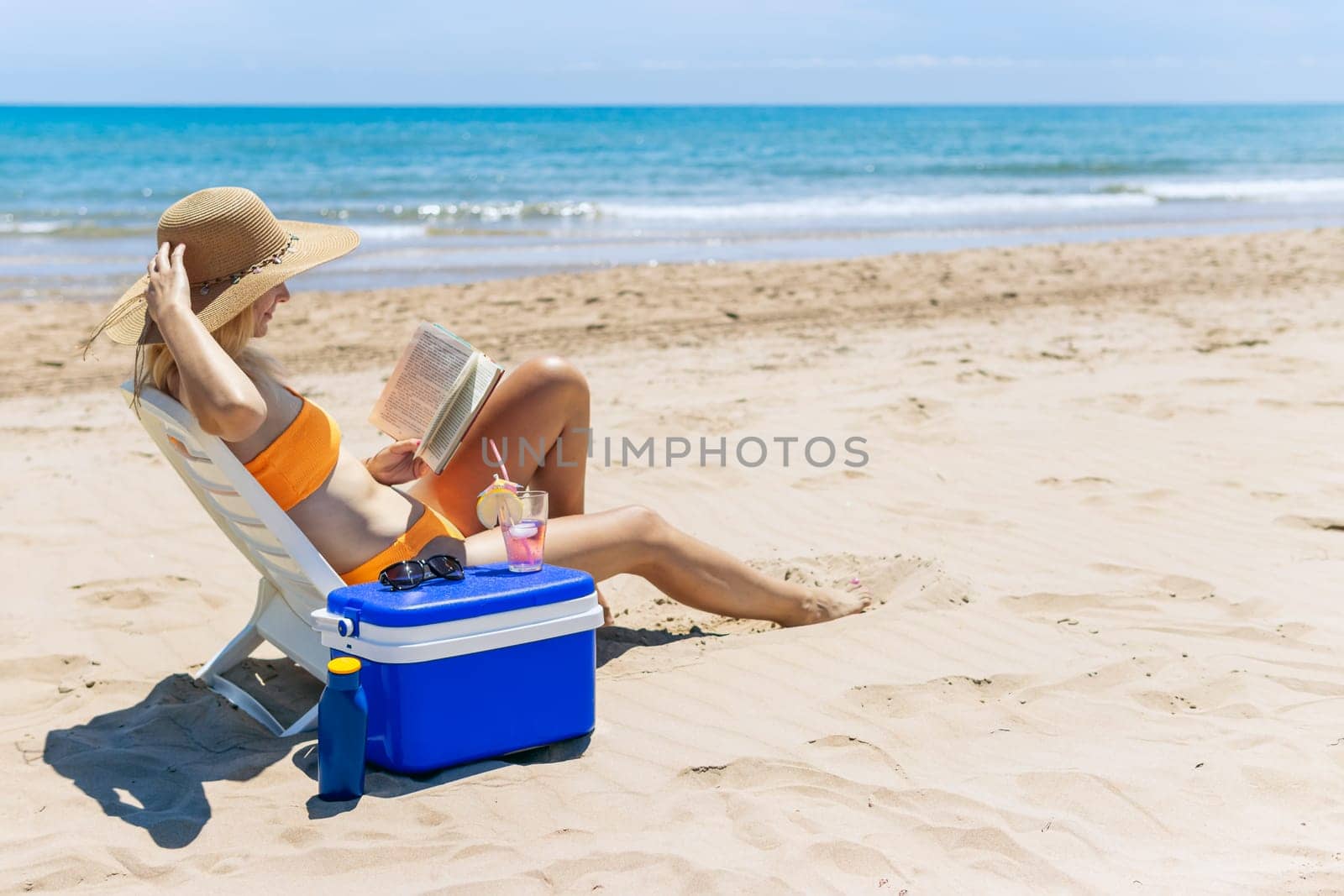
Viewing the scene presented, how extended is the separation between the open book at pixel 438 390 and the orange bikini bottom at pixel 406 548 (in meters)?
0.13

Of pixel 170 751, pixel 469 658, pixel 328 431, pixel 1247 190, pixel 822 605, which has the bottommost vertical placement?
pixel 170 751

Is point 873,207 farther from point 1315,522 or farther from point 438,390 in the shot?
point 438,390

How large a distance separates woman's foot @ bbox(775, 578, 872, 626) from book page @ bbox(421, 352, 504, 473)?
1.09 metres

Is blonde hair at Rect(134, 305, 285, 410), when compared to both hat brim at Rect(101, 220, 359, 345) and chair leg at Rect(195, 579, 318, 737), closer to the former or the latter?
hat brim at Rect(101, 220, 359, 345)

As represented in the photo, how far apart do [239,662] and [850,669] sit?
1.61m

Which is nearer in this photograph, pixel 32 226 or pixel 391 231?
pixel 391 231

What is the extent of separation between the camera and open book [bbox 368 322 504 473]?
116 inches

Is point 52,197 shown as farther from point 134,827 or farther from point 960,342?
point 134,827

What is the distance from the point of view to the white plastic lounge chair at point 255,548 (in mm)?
2730

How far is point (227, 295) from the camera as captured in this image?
271 centimetres
